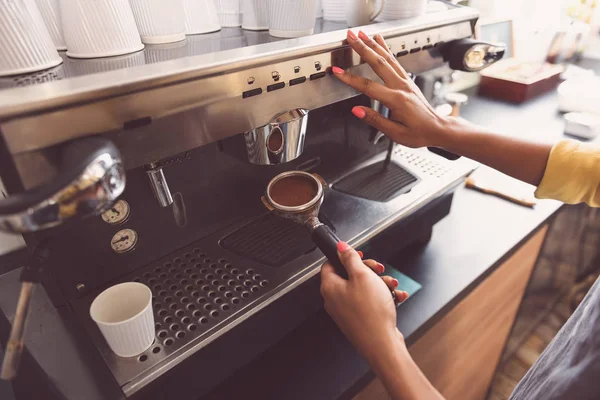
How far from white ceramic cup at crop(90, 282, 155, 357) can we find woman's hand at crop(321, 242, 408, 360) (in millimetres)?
235

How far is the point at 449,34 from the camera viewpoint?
776mm

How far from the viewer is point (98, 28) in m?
0.48

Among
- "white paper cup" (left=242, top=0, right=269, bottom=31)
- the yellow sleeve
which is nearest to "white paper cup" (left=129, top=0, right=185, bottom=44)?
"white paper cup" (left=242, top=0, right=269, bottom=31)

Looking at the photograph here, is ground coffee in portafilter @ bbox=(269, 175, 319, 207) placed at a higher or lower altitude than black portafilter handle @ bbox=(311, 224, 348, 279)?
higher

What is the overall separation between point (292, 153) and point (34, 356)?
43cm

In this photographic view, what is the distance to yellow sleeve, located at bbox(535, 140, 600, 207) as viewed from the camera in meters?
0.61

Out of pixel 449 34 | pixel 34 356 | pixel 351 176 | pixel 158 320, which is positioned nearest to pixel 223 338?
pixel 158 320

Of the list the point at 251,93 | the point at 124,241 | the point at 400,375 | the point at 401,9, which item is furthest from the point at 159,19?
the point at 400,375

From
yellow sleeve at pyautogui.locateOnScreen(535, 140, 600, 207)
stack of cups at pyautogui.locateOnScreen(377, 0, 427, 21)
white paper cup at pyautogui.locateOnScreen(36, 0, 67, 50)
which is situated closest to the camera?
white paper cup at pyautogui.locateOnScreen(36, 0, 67, 50)

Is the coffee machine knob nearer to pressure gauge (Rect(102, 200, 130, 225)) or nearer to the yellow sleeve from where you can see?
the yellow sleeve

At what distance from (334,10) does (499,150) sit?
15.6 inches

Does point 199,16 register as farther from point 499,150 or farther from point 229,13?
point 499,150

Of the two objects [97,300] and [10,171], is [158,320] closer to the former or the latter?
[97,300]

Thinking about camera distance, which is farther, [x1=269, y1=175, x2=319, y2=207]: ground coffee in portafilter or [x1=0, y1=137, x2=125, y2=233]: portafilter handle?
[x1=269, y1=175, x2=319, y2=207]: ground coffee in portafilter
